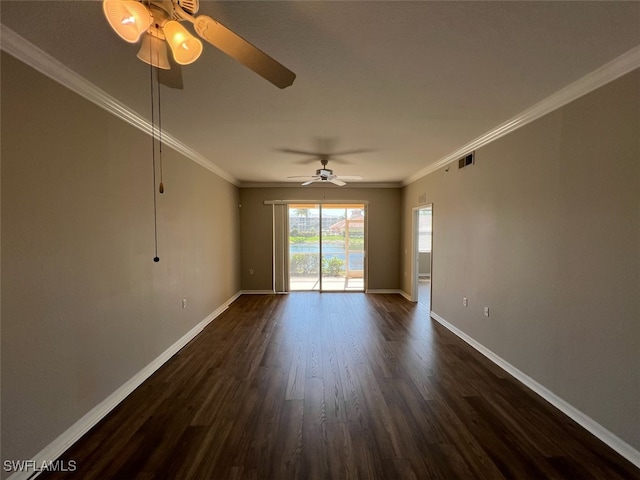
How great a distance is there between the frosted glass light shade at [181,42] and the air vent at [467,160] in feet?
10.8

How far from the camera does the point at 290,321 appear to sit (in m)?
4.43

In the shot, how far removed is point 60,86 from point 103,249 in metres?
1.13

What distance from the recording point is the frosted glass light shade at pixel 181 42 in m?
1.15

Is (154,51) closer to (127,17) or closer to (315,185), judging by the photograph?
(127,17)

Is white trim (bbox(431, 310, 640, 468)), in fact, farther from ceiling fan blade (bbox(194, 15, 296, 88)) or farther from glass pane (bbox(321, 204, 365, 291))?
glass pane (bbox(321, 204, 365, 291))

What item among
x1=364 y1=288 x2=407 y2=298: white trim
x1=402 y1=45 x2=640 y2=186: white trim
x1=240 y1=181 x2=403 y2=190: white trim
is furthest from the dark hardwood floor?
x1=240 y1=181 x2=403 y2=190: white trim

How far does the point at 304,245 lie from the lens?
6.74 metres

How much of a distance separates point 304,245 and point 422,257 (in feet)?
13.8

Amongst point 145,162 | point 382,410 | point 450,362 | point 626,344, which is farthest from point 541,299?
point 145,162

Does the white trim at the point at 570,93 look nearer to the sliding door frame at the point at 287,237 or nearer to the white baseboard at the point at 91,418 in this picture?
the sliding door frame at the point at 287,237

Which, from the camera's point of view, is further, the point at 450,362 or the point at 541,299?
the point at 450,362

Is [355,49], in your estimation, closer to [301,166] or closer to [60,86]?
[60,86]

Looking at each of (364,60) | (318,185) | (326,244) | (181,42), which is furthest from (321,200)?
(181,42)

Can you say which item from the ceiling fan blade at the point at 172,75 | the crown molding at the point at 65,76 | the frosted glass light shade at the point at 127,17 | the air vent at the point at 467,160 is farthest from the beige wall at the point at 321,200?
the frosted glass light shade at the point at 127,17
